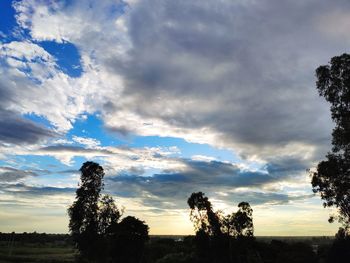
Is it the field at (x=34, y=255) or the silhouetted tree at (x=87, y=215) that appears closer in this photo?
the silhouetted tree at (x=87, y=215)

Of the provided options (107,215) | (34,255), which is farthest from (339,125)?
(34,255)

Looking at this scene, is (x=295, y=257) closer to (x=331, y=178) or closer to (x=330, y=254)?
(x=330, y=254)

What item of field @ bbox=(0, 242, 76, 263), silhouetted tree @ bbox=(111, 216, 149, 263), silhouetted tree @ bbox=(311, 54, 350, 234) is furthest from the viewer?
field @ bbox=(0, 242, 76, 263)

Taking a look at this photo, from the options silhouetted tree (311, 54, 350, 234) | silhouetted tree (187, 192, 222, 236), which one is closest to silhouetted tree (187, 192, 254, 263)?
silhouetted tree (187, 192, 222, 236)

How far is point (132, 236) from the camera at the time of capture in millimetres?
79812

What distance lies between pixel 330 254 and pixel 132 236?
1662 inches

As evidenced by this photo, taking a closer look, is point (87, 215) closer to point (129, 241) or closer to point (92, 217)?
point (92, 217)

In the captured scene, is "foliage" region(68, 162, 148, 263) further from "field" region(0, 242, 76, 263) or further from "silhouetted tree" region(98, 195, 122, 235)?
"field" region(0, 242, 76, 263)

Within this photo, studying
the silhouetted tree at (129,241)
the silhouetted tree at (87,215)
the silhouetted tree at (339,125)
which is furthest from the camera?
the silhouetted tree at (129,241)

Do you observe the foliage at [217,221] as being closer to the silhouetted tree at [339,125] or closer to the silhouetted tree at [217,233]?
the silhouetted tree at [217,233]

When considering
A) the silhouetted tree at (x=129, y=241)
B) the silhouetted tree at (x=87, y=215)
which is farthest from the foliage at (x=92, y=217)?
the silhouetted tree at (x=129, y=241)

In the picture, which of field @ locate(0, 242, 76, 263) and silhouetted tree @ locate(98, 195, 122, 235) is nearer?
silhouetted tree @ locate(98, 195, 122, 235)

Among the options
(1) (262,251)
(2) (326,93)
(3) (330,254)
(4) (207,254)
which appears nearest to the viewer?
(2) (326,93)

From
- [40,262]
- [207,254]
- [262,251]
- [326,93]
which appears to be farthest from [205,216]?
[326,93]
